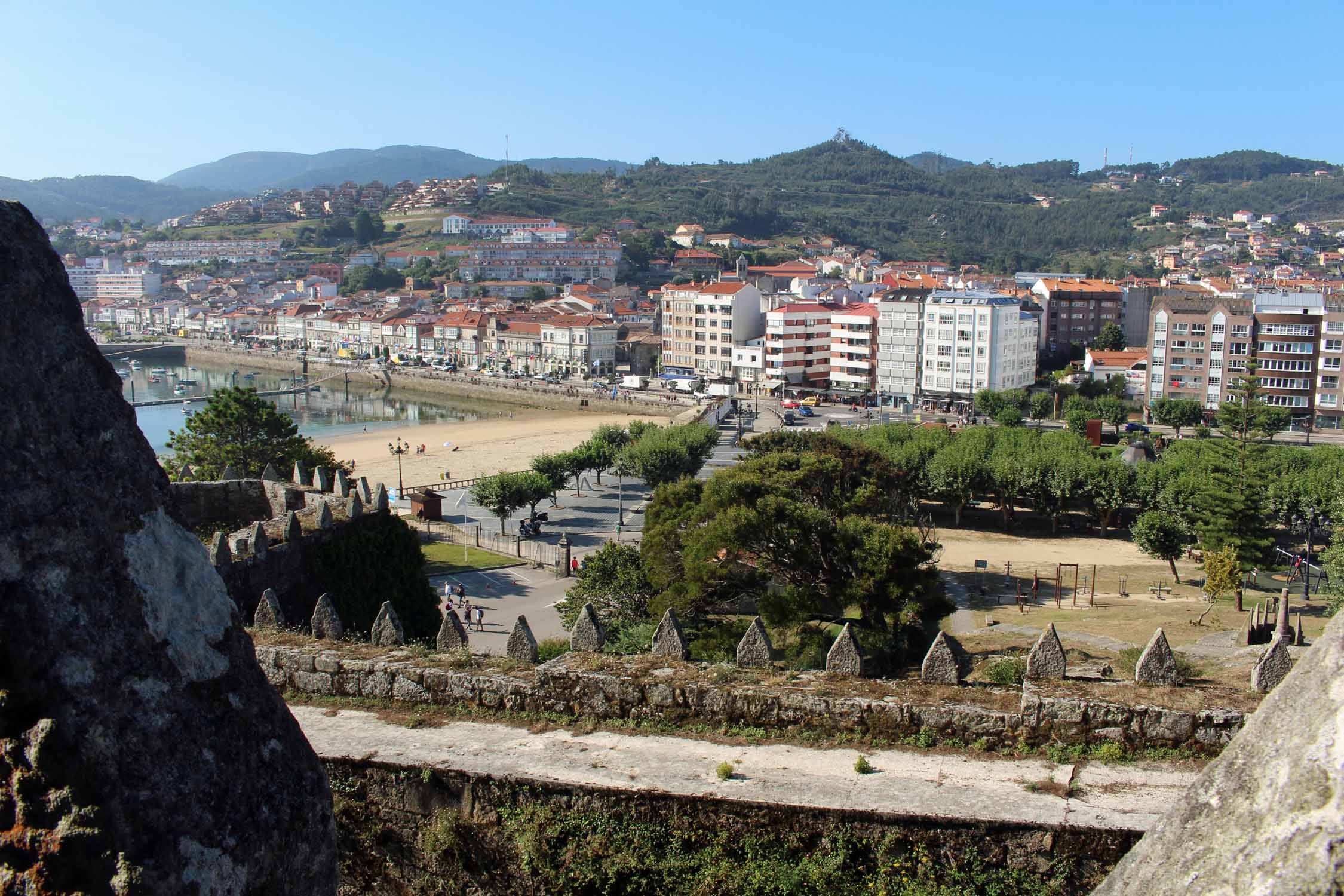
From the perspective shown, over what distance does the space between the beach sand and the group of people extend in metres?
16.6

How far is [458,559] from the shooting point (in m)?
30.2

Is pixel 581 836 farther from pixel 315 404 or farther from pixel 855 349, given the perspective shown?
pixel 315 404

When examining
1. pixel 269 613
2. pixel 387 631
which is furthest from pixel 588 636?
pixel 269 613

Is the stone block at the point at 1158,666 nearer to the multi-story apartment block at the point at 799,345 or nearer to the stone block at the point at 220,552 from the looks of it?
the stone block at the point at 220,552

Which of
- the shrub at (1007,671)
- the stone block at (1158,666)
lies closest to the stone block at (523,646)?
the shrub at (1007,671)

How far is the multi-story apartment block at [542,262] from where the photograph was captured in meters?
141

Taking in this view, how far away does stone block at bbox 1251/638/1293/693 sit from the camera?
8539 millimetres

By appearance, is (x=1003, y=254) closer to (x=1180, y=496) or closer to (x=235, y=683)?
(x=1180, y=496)

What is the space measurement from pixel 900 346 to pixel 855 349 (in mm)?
4704

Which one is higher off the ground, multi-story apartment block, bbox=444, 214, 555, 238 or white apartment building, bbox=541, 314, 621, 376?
multi-story apartment block, bbox=444, 214, 555, 238

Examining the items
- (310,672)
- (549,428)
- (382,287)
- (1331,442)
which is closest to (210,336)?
(382,287)

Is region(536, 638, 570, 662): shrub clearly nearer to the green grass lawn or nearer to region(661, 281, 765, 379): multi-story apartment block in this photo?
the green grass lawn

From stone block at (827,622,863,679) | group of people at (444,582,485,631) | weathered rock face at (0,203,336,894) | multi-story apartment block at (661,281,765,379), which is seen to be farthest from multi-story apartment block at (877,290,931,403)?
weathered rock face at (0,203,336,894)

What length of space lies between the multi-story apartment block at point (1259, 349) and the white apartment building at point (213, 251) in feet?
472
